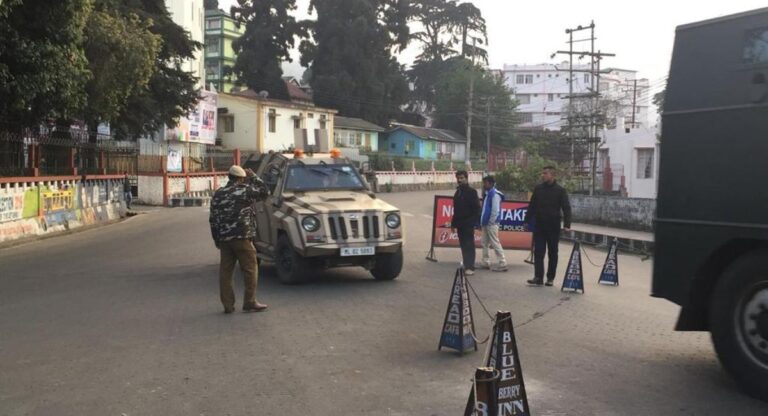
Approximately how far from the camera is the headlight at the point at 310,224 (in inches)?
383

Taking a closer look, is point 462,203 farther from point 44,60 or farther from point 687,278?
point 44,60

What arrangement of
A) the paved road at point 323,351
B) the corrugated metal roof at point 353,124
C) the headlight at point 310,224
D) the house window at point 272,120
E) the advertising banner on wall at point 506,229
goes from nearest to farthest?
the paved road at point 323,351
the headlight at point 310,224
the advertising banner on wall at point 506,229
the house window at point 272,120
the corrugated metal roof at point 353,124

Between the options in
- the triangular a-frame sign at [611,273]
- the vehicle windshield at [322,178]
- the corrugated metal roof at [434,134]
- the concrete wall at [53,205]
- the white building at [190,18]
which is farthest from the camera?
the corrugated metal roof at [434,134]

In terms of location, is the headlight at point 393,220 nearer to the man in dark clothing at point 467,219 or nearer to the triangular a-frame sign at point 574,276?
the man in dark clothing at point 467,219

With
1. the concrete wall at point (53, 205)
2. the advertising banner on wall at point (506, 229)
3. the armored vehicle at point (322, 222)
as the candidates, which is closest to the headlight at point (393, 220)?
the armored vehicle at point (322, 222)

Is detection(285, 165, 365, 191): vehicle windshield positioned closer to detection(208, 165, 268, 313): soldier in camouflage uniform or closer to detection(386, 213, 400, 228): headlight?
detection(386, 213, 400, 228): headlight

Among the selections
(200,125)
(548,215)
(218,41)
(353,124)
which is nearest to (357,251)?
(548,215)

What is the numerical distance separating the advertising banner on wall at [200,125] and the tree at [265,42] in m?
21.7

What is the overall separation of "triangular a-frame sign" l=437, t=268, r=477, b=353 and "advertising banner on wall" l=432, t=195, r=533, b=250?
25.6 ft

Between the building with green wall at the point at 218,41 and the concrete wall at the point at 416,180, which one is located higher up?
the building with green wall at the point at 218,41

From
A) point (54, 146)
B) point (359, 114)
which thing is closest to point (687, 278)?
point (54, 146)

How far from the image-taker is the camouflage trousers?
8.11m

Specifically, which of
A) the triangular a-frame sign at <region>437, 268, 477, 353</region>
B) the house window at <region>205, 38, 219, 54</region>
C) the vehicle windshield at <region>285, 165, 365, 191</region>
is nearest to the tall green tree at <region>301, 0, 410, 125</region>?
the house window at <region>205, 38, 219, 54</region>

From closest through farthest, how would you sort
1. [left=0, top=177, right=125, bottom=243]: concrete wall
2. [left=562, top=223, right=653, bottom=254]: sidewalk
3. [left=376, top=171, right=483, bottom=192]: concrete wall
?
[left=0, top=177, right=125, bottom=243]: concrete wall, [left=562, top=223, right=653, bottom=254]: sidewalk, [left=376, top=171, right=483, bottom=192]: concrete wall
